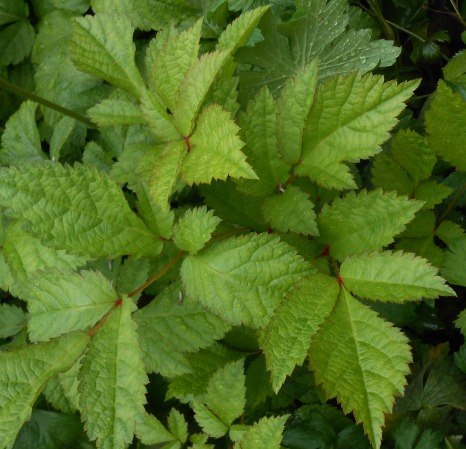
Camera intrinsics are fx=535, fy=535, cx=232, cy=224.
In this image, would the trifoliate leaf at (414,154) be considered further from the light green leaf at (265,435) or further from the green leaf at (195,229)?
the light green leaf at (265,435)

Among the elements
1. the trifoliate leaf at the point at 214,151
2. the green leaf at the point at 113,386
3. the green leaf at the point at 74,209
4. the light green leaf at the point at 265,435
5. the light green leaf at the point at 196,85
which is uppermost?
the light green leaf at the point at 196,85

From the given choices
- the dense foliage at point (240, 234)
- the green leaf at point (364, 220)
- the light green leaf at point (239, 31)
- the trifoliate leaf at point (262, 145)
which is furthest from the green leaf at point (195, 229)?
the light green leaf at point (239, 31)

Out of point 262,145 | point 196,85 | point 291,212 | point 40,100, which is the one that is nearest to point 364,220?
point 291,212

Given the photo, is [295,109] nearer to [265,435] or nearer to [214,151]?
[214,151]

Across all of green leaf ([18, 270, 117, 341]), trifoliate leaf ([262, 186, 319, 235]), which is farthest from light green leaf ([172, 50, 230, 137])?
green leaf ([18, 270, 117, 341])

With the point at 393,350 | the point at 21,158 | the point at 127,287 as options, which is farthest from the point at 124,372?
the point at 21,158

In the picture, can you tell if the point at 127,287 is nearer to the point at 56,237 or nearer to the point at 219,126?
the point at 56,237
